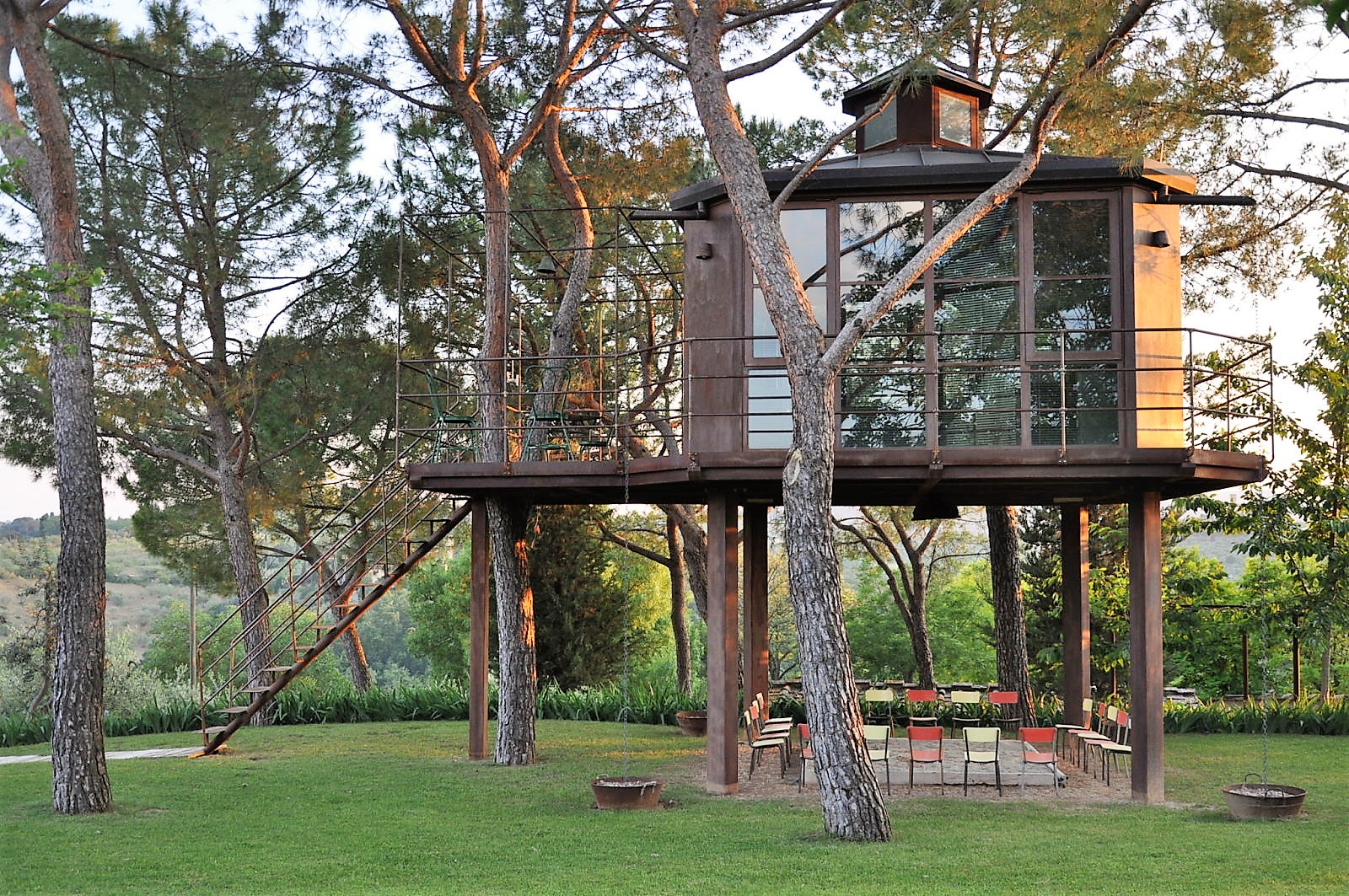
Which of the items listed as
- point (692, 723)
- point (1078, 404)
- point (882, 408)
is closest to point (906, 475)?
point (882, 408)

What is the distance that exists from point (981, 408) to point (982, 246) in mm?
1707

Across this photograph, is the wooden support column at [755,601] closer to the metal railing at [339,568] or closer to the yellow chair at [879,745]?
the yellow chair at [879,745]

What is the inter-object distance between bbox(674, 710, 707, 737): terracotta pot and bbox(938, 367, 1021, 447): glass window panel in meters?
7.81

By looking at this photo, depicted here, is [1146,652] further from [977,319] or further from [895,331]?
[895,331]

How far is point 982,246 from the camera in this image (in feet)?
42.9

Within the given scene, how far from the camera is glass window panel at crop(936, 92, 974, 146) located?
49.5 ft

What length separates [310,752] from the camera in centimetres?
1681

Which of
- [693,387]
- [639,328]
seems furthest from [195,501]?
[693,387]

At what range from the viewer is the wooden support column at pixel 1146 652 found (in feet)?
40.8

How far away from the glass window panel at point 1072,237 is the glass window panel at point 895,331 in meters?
1.31

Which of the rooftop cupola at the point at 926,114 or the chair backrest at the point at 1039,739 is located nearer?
the chair backrest at the point at 1039,739

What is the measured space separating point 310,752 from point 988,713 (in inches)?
382

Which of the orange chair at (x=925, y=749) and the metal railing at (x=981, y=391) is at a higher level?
the metal railing at (x=981, y=391)

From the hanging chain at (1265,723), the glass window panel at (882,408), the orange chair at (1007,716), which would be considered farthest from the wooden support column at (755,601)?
the hanging chain at (1265,723)
